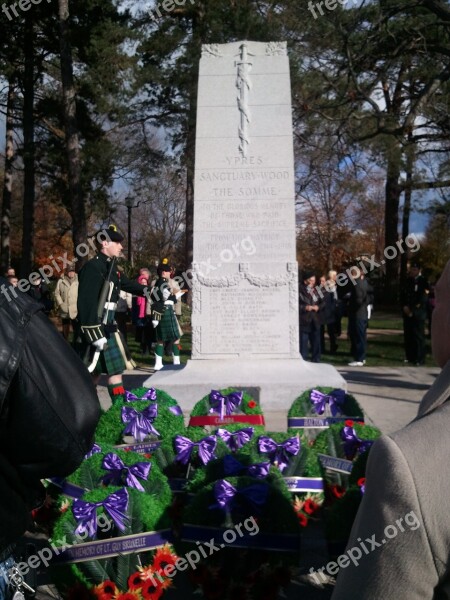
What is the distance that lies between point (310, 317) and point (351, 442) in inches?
339

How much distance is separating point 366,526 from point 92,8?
67.8 feet

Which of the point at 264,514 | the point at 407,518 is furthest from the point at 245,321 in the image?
the point at 407,518

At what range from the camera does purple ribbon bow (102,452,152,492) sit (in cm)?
332

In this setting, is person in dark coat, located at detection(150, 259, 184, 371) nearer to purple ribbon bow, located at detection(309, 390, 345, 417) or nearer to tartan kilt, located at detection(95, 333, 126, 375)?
tartan kilt, located at detection(95, 333, 126, 375)

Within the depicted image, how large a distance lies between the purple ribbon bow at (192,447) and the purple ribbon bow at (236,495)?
67cm

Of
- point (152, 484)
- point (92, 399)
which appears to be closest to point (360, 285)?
point (152, 484)

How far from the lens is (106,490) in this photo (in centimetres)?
305

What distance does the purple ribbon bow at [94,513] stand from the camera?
2865mm

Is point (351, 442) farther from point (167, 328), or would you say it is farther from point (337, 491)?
point (167, 328)

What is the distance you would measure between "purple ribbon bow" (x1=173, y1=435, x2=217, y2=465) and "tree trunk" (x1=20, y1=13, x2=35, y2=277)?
19437 millimetres

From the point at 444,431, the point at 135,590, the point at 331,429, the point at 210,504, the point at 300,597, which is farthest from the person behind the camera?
the point at 331,429

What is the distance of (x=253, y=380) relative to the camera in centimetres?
734

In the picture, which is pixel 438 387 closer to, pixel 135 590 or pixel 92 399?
pixel 92 399

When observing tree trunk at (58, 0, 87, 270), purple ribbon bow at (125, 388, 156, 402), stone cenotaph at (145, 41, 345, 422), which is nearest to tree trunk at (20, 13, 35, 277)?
tree trunk at (58, 0, 87, 270)
